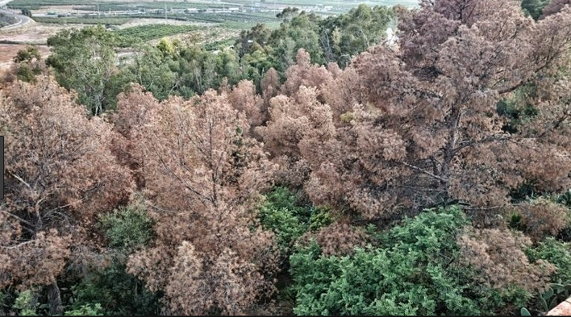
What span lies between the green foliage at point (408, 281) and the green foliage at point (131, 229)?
4071 mm

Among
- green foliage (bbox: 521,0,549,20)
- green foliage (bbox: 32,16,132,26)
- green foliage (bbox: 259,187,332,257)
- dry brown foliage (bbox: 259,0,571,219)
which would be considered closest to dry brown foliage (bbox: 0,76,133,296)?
green foliage (bbox: 259,187,332,257)

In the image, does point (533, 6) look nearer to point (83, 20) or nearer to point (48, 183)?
point (48, 183)

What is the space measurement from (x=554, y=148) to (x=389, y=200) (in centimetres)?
351

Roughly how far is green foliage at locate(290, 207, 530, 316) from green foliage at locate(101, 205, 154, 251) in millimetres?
4071

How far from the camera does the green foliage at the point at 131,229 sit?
11.0 m

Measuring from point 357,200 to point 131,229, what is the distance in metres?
5.39

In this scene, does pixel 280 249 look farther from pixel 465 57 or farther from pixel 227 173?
pixel 465 57

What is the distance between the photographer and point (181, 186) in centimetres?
1041

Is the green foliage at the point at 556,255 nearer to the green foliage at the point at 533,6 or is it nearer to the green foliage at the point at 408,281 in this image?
the green foliage at the point at 408,281

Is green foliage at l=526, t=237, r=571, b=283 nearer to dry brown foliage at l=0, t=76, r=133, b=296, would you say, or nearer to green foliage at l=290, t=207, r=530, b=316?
green foliage at l=290, t=207, r=530, b=316

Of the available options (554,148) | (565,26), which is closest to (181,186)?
(554,148)

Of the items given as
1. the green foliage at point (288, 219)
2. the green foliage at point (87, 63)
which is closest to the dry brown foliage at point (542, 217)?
the green foliage at point (288, 219)

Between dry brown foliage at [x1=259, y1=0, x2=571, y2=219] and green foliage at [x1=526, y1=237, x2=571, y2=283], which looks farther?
dry brown foliage at [x1=259, y1=0, x2=571, y2=219]

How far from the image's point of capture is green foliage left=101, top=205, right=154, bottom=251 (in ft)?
36.1
